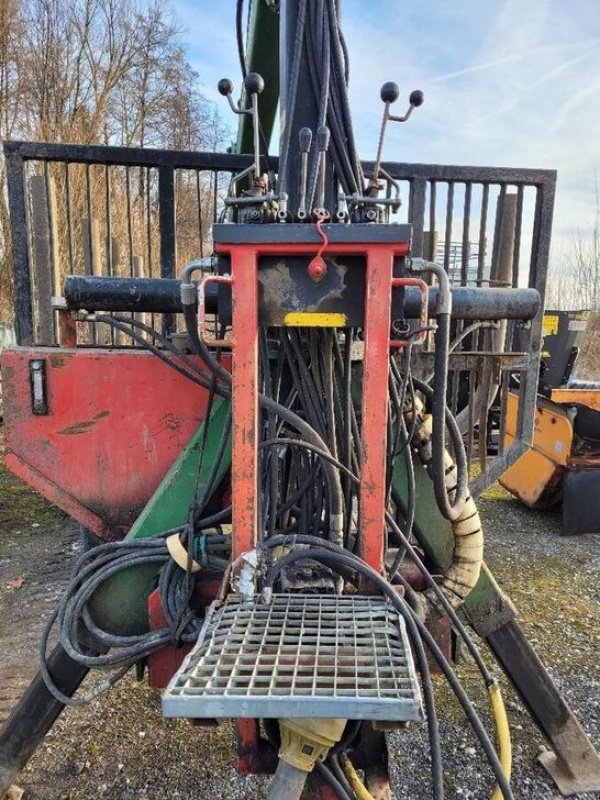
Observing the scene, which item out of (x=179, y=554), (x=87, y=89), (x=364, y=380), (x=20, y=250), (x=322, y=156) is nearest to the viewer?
(x=364, y=380)

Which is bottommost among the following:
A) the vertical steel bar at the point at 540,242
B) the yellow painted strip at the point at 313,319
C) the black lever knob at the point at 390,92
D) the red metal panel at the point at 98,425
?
the red metal panel at the point at 98,425

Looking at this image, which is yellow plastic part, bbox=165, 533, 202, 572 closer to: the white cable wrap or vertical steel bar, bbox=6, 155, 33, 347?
the white cable wrap

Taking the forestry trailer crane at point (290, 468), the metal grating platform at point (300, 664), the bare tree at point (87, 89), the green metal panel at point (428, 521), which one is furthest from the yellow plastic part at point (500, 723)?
the bare tree at point (87, 89)

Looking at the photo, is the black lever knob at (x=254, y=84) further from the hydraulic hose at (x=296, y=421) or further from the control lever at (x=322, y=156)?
the hydraulic hose at (x=296, y=421)

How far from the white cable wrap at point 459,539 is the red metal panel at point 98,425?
72cm

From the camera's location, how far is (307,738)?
1.24m

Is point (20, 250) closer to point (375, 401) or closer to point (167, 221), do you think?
point (167, 221)

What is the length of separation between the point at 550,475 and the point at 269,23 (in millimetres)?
4296

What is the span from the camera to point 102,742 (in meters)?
2.63

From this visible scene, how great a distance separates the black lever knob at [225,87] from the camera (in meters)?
1.88

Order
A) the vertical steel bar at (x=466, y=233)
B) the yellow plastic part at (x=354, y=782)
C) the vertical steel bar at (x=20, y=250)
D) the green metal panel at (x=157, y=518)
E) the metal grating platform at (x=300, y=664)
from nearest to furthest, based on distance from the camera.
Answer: the metal grating platform at (x=300, y=664)
the yellow plastic part at (x=354, y=782)
the green metal panel at (x=157, y=518)
the vertical steel bar at (x=20, y=250)
the vertical steel bar at (x=466, y=233)

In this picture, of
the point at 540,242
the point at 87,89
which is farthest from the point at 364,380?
the point at 87,89

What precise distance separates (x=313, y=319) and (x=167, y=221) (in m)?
1.53

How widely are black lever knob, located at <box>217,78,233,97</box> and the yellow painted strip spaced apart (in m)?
0.88
